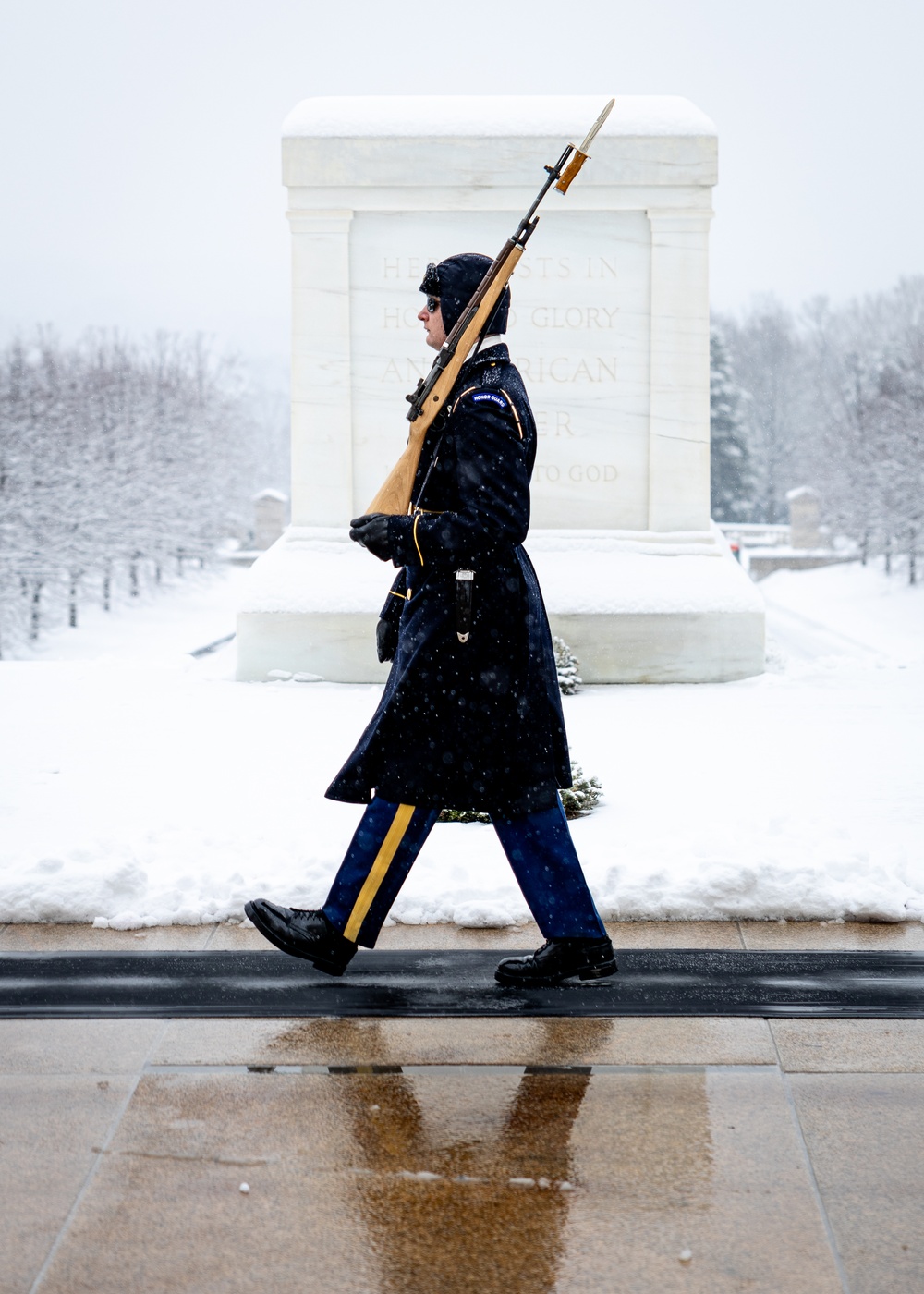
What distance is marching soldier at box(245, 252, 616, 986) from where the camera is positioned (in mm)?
3482

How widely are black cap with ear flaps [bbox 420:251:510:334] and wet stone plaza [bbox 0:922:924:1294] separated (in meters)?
1.77

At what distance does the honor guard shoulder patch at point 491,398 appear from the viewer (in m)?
3.45

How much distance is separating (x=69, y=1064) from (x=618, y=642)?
6119 mm

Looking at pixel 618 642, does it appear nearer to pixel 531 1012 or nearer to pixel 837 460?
pixel 531 1012

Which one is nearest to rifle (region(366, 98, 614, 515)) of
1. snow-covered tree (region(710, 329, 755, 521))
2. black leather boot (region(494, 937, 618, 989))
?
black leather boot (region(494, 937, 618, 989))

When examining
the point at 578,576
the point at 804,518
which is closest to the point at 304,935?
the point at 578,576

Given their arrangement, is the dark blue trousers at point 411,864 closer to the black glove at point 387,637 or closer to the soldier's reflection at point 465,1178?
the black glove at point 387,637

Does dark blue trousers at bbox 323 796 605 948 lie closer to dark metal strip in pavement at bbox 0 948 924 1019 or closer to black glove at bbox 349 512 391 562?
dark metal strip in pavement at bbox 0 948 924 1019

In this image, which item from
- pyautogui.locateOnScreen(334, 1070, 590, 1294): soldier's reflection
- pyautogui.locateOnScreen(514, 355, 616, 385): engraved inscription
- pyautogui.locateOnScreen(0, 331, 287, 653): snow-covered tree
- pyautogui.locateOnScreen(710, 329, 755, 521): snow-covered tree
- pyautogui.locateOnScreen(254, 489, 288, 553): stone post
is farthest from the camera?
pyautogui.locateOnScreen(710, 329, 755, 521): snow-covered tree

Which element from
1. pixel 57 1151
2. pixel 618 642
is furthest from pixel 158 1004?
pixel 618 642

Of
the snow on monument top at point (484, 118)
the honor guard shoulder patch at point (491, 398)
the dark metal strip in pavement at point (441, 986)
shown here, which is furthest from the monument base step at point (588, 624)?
the honor guard shoulder patch at point (491, 398)

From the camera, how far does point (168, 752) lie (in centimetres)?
663

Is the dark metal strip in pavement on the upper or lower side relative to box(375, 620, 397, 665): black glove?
lower

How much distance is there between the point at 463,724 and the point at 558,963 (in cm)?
67
